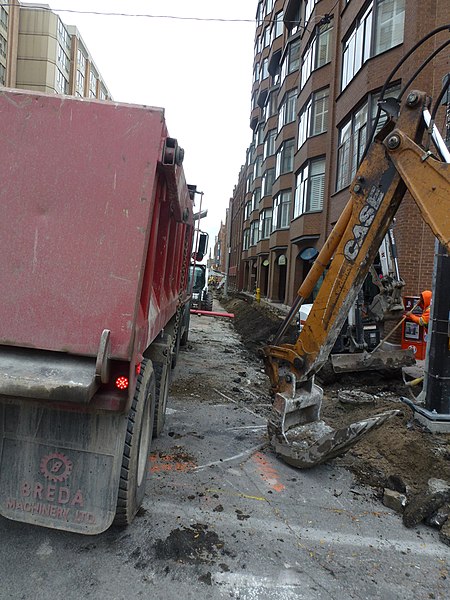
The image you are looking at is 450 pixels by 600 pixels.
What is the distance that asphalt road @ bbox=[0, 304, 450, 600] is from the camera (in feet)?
8.55

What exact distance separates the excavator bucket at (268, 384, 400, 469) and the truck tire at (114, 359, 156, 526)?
1662 millimetres

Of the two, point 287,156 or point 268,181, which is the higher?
point 268,181

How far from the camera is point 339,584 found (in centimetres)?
273

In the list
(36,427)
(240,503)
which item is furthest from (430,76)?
(36,427)

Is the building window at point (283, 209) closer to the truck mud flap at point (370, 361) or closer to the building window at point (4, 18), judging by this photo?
the truck mud flap at point (370, 361)

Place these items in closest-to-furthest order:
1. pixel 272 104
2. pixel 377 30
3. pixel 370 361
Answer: pixel 370 361, pixel 377 30, pixel 272 104

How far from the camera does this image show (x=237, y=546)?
120 inches

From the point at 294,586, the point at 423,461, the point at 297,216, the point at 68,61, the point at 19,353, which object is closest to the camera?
the point at 19,353

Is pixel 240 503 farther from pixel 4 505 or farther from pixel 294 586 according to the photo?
pixel 4 505

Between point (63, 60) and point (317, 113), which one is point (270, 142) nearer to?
point (317, 113)

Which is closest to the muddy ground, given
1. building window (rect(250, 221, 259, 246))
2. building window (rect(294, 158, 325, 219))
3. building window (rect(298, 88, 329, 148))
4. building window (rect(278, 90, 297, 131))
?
building window (rect(294, 158, 325, 219))

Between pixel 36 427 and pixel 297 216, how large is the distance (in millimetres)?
19685

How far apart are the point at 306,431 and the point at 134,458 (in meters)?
2.35

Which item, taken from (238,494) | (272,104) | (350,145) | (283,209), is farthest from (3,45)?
(238,494)
